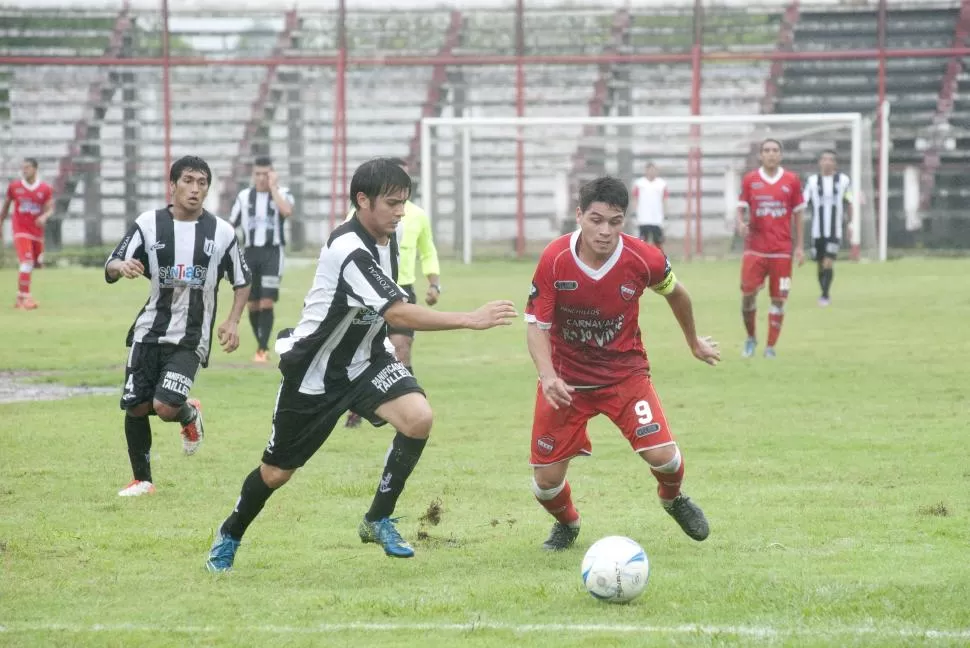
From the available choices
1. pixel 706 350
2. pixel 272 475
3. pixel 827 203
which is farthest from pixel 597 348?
pixel 827 203

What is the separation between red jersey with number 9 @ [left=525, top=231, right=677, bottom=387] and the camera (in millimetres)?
6535

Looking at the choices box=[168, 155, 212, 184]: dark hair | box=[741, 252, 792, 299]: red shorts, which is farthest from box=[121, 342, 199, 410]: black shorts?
box=[741, 252, 792, 299]: red shorts

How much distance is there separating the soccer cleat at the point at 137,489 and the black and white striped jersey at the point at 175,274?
78 centimetres

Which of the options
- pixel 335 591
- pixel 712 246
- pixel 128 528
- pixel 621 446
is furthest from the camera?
pixel 712 246

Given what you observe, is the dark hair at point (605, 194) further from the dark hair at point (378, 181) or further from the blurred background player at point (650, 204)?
the blurred background player at point (650, 204)

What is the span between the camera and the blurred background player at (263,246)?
48.2 feet

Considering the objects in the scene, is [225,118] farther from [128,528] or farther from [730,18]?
[128,528]

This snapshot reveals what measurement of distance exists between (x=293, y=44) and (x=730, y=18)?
10.0 m

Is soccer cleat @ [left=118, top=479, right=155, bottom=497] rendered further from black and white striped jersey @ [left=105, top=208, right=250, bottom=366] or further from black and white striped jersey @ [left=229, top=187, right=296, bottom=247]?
black and white striped jersey @ [left=229, top=187, right=296, bottom=247]

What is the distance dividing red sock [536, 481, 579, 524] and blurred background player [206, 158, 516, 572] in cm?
68

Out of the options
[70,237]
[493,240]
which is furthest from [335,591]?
[70,237]

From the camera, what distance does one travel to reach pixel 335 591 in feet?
19.5

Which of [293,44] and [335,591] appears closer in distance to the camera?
[335,591]

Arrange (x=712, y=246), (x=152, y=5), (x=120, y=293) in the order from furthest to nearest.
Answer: (x=152, y=5) < (x=712, y=246) < (x=120, y=293)
